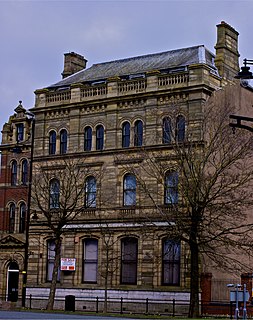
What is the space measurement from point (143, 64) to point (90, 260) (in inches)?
567

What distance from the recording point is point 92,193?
51562 mm

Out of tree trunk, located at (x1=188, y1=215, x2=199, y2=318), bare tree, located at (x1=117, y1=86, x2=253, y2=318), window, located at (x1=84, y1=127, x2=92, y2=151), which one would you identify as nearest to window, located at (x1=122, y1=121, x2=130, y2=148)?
bare tree, located at (x1=117, y1=86, x2=253, y2=318)

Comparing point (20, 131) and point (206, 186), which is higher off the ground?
point (20, 131)

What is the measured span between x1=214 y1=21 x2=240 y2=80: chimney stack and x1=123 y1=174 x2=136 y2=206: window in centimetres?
910

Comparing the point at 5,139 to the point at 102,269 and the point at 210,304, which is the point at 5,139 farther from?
the point at 210,304

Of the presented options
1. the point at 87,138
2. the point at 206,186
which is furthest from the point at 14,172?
the point at 206,186

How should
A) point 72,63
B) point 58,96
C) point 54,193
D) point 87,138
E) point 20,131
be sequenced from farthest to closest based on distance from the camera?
point 72,63, point 20,131, point 58,96, point 87,138, point 54,193

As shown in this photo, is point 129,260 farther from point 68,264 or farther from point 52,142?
point 52,142

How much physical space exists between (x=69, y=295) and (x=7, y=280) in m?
8.47

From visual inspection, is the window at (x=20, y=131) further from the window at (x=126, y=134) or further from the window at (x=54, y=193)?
the window at (x=126, y=134)

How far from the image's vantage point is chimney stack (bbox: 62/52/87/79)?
6042 centimetres

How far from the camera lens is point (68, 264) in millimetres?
50625

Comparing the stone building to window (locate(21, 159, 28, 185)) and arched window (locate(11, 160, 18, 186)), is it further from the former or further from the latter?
arched window (locate(11, 160, 18, 186))

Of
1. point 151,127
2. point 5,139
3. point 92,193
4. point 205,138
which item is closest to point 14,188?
point 5,139
